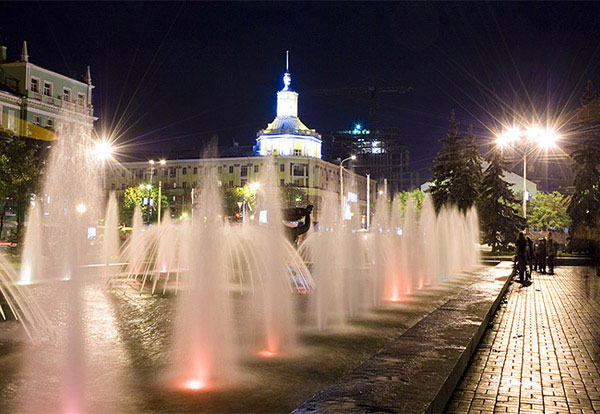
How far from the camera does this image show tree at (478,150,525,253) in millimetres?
38125

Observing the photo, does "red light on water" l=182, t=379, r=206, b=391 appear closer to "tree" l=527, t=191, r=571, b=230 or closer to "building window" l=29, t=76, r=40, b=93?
"building window" l=29, t=76, r=40, b=93

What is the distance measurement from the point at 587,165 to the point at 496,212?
6544mm

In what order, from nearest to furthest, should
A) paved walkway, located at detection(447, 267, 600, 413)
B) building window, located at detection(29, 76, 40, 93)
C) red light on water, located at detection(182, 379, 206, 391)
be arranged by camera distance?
1. paved walkway, located at detection(447, 267, 600, 413)
2. red light on water, located at detection(182, 379, 206, 391)
3. building window, located at detection(29, 76, 40, 93)

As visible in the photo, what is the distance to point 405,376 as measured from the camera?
5449 mm

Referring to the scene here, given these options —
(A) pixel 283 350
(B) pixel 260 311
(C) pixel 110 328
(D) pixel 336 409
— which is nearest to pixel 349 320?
(B) pixel 260 311

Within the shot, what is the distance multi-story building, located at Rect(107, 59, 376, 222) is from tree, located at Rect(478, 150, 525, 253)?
211 ft

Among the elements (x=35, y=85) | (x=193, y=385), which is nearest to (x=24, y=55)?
(x=35, y=85)

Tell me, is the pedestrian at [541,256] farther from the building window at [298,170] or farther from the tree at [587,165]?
the building window at [298,170]

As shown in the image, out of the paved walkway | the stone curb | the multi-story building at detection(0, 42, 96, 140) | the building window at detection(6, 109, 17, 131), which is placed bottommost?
the paved walkway

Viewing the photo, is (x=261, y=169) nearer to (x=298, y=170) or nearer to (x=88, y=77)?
(x=298, y=170)

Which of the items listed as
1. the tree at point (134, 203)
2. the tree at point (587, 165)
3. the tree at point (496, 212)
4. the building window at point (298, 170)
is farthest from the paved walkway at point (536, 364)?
the building window at point (298, 170)

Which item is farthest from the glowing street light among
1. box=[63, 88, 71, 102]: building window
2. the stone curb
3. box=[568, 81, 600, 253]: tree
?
the stone curb

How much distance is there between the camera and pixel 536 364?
748 cm

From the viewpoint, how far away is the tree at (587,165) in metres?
37.8
